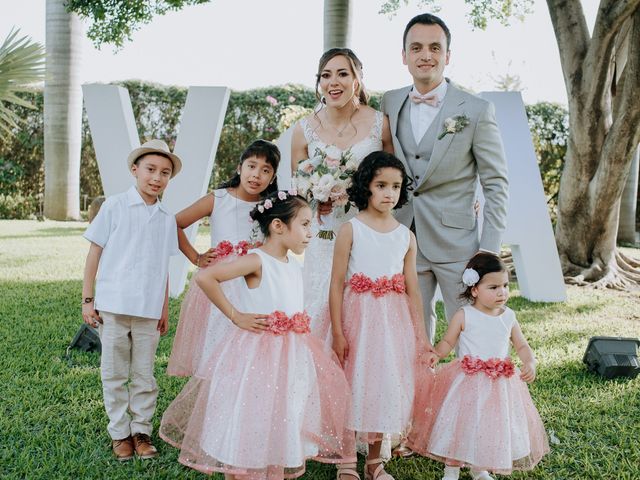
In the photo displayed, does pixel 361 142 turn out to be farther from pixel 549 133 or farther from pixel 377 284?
pixel 549 133

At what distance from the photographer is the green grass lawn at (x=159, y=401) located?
10.9ft

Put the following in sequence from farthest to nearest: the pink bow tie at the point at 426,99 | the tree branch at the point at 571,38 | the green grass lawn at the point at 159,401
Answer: the tree branch at the point at 571,38 < the pink bow tie at the point at 426,99 < the green grass lawn at the point at 159,401

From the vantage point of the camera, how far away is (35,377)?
4453 millimetres

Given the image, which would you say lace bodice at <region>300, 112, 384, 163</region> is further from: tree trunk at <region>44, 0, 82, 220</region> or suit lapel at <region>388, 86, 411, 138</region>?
tree trunk at <region>44, 0, 82, 220</region>

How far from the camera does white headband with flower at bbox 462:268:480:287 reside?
126 inches

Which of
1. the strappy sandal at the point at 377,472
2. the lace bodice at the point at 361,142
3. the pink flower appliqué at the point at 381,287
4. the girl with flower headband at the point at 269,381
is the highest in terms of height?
the lace bodice at the point at 361,142

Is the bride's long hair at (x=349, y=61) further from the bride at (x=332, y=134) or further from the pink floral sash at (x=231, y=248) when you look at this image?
the pink floral sash at (x=231, y=248)

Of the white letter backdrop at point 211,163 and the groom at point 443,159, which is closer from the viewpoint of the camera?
the groom at point 443,159

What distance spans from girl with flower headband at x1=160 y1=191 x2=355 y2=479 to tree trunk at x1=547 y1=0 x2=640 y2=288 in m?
6.60

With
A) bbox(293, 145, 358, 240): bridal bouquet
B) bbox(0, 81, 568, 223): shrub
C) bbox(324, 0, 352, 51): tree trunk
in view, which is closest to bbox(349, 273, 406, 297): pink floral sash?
bbox(293, 145, 358, 240): bridal bouquet

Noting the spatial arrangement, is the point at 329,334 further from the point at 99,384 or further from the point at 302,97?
the point at 302,97

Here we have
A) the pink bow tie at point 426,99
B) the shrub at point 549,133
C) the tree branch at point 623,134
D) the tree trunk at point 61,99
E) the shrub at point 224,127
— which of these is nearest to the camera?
the pink bow tie at point 426,99
